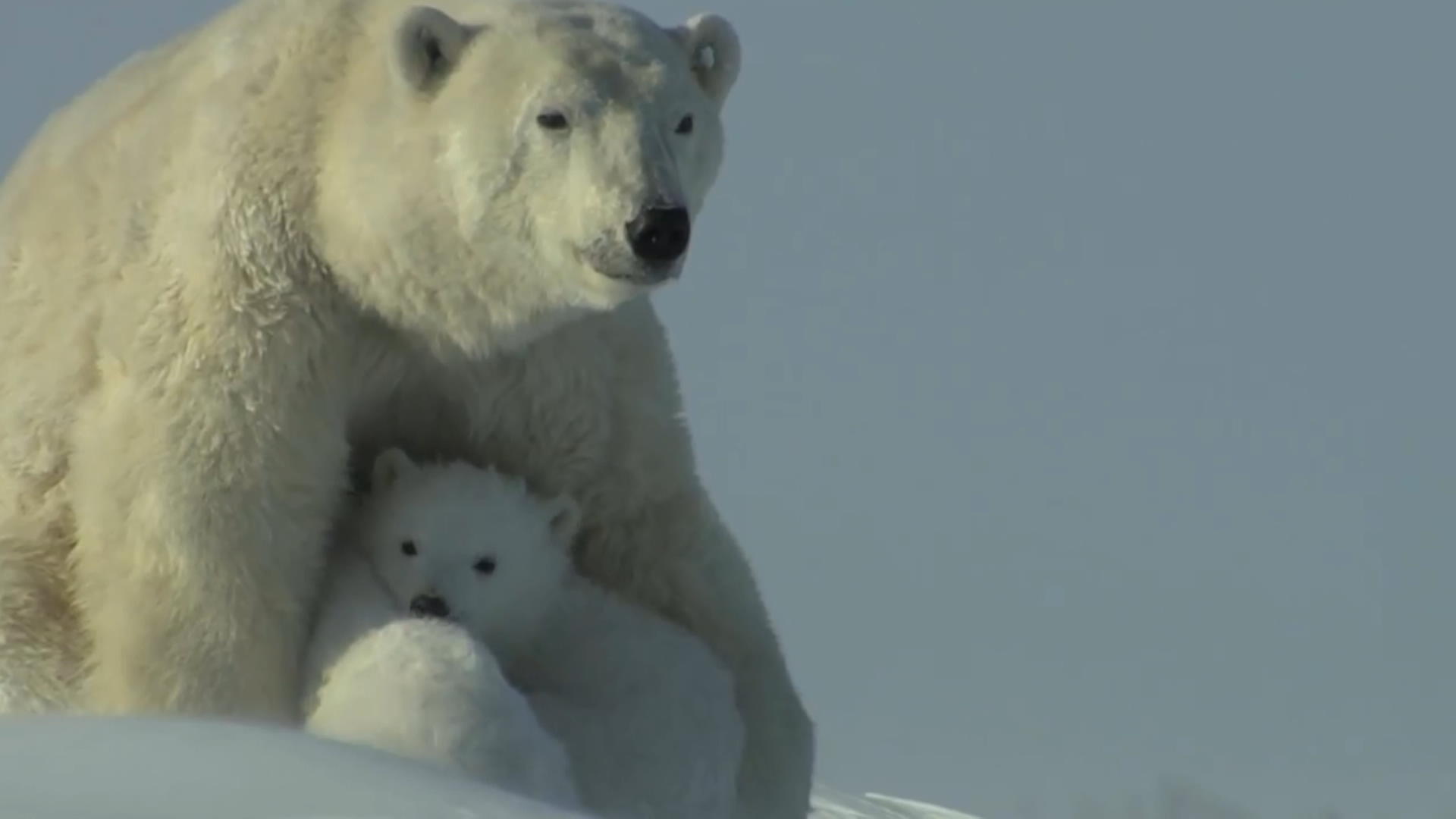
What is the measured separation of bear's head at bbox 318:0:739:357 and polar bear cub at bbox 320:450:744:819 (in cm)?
44

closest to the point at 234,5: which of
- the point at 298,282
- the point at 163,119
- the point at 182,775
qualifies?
the point at 163,119

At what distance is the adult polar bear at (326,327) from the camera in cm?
690

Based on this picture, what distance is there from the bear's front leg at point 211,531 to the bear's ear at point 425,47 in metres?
0.79

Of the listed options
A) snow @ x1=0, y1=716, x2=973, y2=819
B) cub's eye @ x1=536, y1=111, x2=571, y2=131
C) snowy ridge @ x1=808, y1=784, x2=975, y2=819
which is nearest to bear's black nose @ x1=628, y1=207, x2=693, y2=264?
cub's eye @ x1=536, y1=111, x2=571, y2=131

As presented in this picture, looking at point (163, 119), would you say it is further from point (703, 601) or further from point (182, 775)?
Answer: point (182, 775)

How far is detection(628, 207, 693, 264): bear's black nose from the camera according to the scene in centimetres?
663

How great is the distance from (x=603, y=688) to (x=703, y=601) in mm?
713

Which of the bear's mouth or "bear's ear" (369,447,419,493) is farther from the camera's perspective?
"bear's ear" (369,447,419,493)

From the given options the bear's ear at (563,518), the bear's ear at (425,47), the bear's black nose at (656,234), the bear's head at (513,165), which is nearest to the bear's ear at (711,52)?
the bear's head at (513,165)

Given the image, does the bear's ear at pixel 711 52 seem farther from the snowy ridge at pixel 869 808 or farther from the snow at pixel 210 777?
the snowy ridge at pixel 869 808

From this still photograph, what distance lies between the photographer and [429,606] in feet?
23.6

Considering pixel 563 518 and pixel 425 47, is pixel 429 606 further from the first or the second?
pixel 425 47

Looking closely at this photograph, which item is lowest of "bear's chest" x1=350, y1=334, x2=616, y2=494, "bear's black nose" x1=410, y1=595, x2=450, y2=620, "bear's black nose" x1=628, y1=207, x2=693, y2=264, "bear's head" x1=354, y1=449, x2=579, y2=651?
"bear's black nose" x1=410, y1=595, x2=450, y2=620

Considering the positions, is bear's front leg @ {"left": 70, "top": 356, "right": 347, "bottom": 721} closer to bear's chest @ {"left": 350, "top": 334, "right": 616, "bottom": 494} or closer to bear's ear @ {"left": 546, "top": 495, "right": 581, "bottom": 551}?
bear's chest @ {"left": 350, "top": 334, "right": 616, "bottom": 494}
